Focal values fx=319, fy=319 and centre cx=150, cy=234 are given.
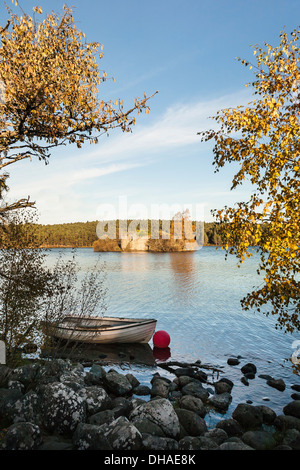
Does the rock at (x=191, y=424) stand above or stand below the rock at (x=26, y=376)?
below

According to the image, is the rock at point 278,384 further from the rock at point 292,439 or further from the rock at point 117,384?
the rock at point 117,384

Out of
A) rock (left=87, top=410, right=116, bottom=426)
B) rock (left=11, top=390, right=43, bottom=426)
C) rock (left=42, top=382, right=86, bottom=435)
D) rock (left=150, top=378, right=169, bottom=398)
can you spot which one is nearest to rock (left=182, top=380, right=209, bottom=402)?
rock (left=150, top=378, right=169, bottom=398)

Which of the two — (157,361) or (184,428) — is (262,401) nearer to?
(184,428)

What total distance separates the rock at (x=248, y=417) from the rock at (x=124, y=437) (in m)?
3.94

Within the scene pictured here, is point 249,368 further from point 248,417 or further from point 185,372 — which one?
point 248,417

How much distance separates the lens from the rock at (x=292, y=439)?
7802 millimetres

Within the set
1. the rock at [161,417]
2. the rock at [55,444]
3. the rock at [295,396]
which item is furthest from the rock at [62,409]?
the rock at [295,396]

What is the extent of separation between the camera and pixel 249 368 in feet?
47.5

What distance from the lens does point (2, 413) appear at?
25.3ft

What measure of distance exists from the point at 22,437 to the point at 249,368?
35.5ft

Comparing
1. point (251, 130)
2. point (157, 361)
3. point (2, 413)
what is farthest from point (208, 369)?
point (251, 130)

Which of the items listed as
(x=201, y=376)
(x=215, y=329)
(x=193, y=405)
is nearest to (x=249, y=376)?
(x=201, y=376)

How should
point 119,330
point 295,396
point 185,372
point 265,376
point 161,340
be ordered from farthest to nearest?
point 161,340 → point 119,330 → point 185,372 → point 265,376 → point 295,396

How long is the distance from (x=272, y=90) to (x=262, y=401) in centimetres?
1032
